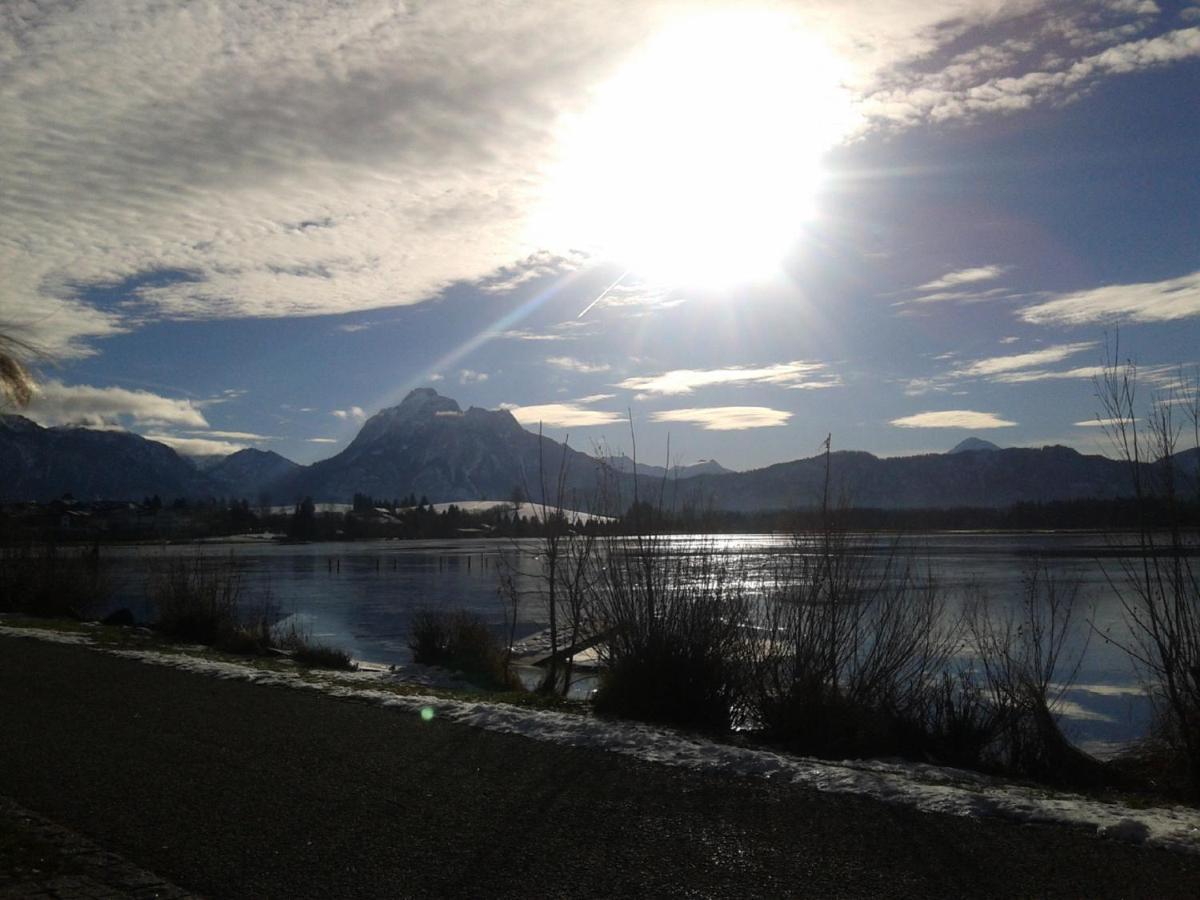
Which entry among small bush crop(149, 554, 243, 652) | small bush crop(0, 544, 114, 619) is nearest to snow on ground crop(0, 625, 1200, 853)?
small bush crop(149, 554, 243, 652)

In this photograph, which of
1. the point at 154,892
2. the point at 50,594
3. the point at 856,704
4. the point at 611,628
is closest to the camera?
the point at 154,892

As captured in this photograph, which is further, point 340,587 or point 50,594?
point 340,587

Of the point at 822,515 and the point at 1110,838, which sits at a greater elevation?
the point at 822,515

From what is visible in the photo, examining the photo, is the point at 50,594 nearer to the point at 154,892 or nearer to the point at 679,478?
the point at 679,478

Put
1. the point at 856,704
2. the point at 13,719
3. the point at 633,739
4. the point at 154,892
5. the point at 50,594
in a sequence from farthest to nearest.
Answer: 1. the point at 50,594
2. the point at 856,704
3. the point at 13,719
4. the point at 633,739
5. the point at 154,892

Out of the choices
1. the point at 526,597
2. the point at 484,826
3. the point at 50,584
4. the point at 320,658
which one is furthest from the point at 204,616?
the point at 526,597

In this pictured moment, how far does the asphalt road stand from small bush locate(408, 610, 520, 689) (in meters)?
12.1

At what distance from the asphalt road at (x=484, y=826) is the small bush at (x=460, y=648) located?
39.8 feet

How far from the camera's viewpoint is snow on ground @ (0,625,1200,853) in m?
5.89

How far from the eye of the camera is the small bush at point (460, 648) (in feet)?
67.7

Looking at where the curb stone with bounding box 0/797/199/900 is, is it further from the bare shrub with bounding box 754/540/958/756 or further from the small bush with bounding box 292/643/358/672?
the small bush with bounding box 292/643/358/672

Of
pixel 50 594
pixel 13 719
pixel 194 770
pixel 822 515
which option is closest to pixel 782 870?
pixel 194 770

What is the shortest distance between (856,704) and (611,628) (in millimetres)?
2869

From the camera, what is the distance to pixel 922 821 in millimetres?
5852
